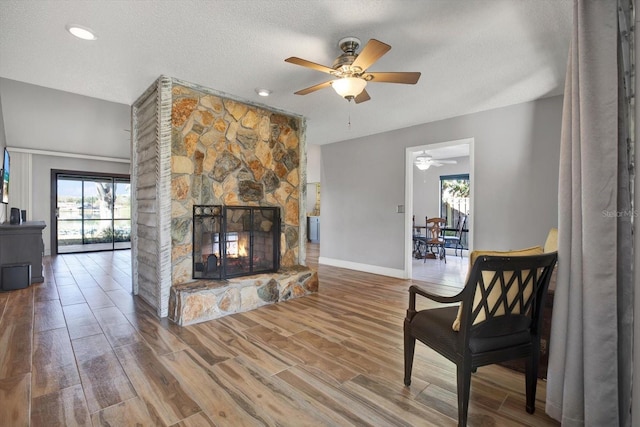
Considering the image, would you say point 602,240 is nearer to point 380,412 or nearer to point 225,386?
point 380,412

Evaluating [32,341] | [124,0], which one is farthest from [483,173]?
[32,341]

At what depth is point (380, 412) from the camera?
1719 millimetres

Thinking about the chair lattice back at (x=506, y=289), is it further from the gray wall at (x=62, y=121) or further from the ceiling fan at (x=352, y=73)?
the gray wall at (x=62, y=121)

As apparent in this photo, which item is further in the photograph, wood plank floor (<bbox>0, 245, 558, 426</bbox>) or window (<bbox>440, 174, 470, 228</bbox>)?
window (<bbox>440, 174, 470, 228</bbox>)

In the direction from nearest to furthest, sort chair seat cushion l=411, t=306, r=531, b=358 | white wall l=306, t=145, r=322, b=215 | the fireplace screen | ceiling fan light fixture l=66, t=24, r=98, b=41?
chair seat cushion l=411, t=306, r=531, b=358 < ceiling fan light fixture l=66, t=24, r=98, b=41 < the fireplace screen < white wall l=306, t=145, r=322, b=215

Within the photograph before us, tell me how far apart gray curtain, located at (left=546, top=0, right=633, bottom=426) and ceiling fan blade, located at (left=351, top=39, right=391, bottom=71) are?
99cm

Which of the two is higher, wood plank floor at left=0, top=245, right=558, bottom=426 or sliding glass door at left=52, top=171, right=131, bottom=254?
sliding glass door at left=52, top=171, right=131, bottom=254

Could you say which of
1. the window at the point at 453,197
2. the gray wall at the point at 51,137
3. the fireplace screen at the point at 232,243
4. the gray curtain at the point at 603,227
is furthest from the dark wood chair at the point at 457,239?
the gray wall at the point at 51,137

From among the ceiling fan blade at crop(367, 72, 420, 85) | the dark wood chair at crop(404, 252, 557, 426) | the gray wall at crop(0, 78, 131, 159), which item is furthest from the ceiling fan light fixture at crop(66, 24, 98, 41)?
the gray wall at crop(0, 78, 131, 159)

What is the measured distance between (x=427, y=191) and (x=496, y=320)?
842 centimetres

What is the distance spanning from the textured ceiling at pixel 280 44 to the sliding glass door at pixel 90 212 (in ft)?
17.9

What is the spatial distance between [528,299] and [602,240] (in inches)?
18.8

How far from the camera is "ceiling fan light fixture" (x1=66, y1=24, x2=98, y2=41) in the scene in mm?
2260

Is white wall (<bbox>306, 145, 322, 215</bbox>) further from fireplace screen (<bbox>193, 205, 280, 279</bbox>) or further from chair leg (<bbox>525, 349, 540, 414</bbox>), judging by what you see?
chair leg (<bbox>525, 349, 540, 414</bbox>)
